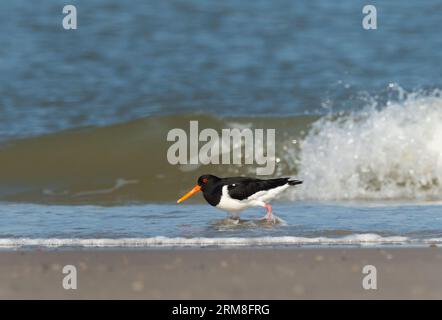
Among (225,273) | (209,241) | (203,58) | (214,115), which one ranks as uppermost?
(203,58)

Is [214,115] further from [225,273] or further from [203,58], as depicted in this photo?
[225,273]

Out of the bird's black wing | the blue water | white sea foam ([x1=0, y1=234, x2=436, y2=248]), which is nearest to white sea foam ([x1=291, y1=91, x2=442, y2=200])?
the blue water

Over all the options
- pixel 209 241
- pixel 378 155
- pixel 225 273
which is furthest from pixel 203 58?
pixel 225 273

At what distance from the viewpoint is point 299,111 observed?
14.1 meters

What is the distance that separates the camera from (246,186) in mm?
8477

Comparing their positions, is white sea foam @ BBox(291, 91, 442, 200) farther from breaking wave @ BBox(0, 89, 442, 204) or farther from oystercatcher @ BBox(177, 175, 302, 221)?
oystercatcher @ BBox(177, 175, 302, 221)

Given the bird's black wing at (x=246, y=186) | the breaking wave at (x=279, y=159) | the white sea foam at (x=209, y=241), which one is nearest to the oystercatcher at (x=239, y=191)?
the bird's black wing at (x=246, y=186)

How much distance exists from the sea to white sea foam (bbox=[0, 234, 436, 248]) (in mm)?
22

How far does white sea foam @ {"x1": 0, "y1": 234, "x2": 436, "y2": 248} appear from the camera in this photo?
738 cm

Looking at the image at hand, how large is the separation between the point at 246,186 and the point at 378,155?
3.60 meters

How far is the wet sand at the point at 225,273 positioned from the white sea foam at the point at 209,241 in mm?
309

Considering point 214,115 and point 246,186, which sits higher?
point 214,115

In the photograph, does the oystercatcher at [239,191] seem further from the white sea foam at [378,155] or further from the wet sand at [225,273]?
the white sea foam at [378,155]

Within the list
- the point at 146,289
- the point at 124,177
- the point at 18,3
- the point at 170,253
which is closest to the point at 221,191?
the point at 170,253
